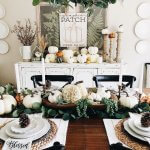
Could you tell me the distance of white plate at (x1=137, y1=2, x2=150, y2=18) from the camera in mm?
3543

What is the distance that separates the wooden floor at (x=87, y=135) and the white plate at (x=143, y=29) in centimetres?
273

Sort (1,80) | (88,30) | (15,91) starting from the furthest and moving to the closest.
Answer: (1,80)
(88,30)
(15,91)

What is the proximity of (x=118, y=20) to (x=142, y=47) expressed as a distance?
64cm

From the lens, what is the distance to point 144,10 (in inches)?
140

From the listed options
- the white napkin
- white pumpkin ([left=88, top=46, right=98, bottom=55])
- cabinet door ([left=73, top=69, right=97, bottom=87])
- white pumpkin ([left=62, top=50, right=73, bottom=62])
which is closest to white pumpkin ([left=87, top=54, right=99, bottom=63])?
→ white pumpkin ([left=88, top=46, right=98, bottom=55])

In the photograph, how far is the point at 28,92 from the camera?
1539 millimetres

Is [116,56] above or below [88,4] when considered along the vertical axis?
below

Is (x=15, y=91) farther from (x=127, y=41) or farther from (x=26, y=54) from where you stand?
(x=127, y=41)

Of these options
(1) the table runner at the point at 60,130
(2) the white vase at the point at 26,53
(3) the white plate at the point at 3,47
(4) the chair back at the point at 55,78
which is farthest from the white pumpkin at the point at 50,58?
(1) the table runner at the point at 60,130

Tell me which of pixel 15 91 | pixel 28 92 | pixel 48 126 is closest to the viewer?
pixel 48 126

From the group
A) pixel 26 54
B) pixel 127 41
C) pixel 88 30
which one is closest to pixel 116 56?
pixel 127 41

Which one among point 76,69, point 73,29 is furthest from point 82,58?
point 73,29

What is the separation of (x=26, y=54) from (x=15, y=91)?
6.19 ft

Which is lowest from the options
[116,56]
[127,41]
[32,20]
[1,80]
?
[1,80]
